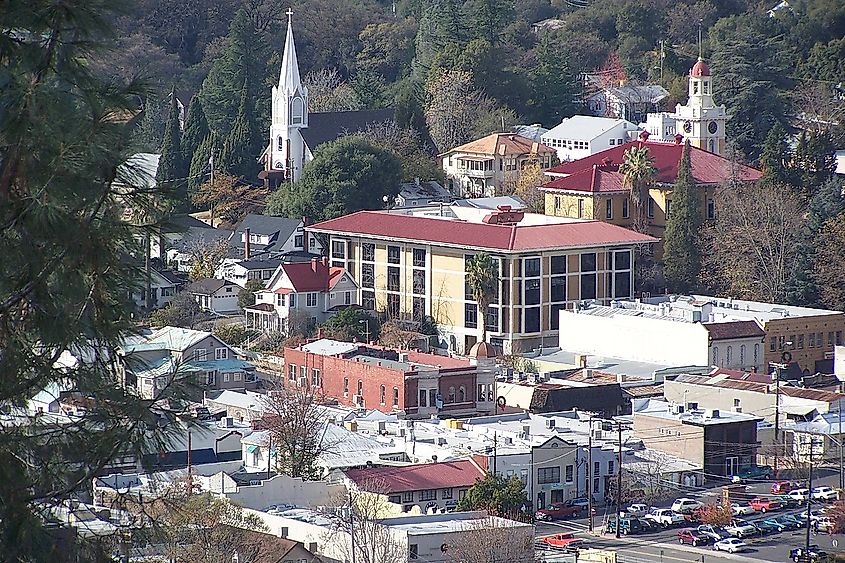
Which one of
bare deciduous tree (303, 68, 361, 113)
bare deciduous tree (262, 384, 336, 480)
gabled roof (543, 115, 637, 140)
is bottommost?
bare deciduous tree (262, 384, 336, 480)

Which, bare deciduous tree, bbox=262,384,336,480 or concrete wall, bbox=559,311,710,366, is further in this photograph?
concrete wall, bbox=559,311,710,366

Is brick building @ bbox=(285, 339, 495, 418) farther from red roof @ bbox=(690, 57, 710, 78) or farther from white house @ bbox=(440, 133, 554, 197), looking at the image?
white house @ bbox=(440, 133, 554, 197)

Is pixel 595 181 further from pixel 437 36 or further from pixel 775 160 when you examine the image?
pixel 437 36

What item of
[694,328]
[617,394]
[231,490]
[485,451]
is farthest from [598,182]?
[231,490]

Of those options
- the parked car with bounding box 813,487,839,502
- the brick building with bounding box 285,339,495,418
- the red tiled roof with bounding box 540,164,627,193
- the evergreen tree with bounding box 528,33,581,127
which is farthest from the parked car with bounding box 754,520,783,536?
the evergreen tree with bounding box 528,33,581,127

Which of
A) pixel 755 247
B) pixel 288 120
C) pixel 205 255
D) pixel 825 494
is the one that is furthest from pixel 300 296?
pixel 825 494

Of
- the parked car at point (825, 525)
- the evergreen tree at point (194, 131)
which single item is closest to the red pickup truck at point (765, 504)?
the parked car at point (825, 525)
